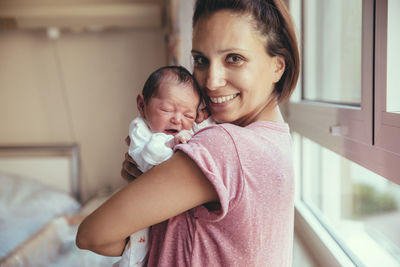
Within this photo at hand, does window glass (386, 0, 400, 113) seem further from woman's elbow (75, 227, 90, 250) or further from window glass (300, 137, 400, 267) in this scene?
woman's elbow (75, 227, 90, 250)

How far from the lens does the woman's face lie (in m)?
0.82

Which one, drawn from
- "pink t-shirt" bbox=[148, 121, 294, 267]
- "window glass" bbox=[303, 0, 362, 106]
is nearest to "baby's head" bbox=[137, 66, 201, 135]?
"pink t-shirt" bbox=[148, 121, 294, 267]

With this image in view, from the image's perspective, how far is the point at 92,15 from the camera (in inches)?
120

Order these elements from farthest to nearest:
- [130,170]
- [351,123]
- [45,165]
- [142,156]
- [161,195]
→ 1. [45,165]
2. [351,123]
3. [130,170]
4. [142,156]
5. [161,195]

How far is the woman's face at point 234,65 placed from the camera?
0.82 m

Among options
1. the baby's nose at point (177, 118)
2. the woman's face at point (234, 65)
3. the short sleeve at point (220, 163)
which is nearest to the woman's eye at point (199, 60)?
the woman's face at point (234, 65)

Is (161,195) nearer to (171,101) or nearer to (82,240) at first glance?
(82,240)

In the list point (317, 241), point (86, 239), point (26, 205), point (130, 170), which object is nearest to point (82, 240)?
point (86, 239)

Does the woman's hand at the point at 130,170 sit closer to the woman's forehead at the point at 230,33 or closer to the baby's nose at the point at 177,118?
the baby's nose at the point at 177,118

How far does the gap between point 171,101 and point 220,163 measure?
13.3 inches

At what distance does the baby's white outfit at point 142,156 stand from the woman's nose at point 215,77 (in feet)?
0.51

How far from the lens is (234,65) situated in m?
0.83

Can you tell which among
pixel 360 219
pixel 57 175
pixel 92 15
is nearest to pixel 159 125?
pixel 360 219

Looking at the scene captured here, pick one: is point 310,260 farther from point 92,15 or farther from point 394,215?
point 92,15
